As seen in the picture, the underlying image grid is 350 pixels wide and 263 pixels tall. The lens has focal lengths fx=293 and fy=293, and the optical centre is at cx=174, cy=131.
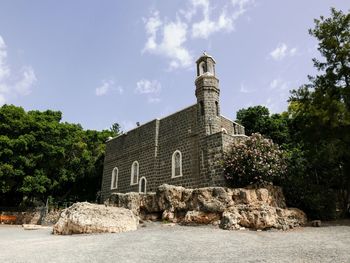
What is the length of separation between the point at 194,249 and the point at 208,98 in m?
12.9

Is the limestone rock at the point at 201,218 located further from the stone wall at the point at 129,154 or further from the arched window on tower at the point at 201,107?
the stone wall at the point at 129,154

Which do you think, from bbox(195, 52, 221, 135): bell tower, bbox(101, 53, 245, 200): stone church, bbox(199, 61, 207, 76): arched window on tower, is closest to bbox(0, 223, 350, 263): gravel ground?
bbox(101, 53, 245, 200): stone church

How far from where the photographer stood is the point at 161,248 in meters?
8.01

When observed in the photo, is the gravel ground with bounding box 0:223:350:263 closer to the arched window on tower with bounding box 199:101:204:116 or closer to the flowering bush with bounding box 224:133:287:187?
the flowering bush with bounding box 224:133:287:187

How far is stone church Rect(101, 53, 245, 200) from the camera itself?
704 inches

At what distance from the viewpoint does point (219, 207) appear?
13.1 meters

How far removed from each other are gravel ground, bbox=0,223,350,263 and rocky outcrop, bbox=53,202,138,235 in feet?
5.57

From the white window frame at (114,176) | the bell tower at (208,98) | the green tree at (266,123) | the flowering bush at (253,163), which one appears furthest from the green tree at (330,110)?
the white window frame at (114,176)

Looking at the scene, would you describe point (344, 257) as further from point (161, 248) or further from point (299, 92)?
point (299, 92)

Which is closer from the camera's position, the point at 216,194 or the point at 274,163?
the point at 216,194

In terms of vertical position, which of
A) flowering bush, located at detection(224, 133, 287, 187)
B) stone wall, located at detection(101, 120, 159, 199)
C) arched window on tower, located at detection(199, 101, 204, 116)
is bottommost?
flowering bush, located at detection(224, 133, 287, 187)

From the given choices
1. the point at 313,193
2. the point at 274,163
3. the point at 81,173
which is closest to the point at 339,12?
the point at 274,163

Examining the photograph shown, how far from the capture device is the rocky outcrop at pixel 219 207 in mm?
12117

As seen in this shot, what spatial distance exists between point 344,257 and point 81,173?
25.2 m
